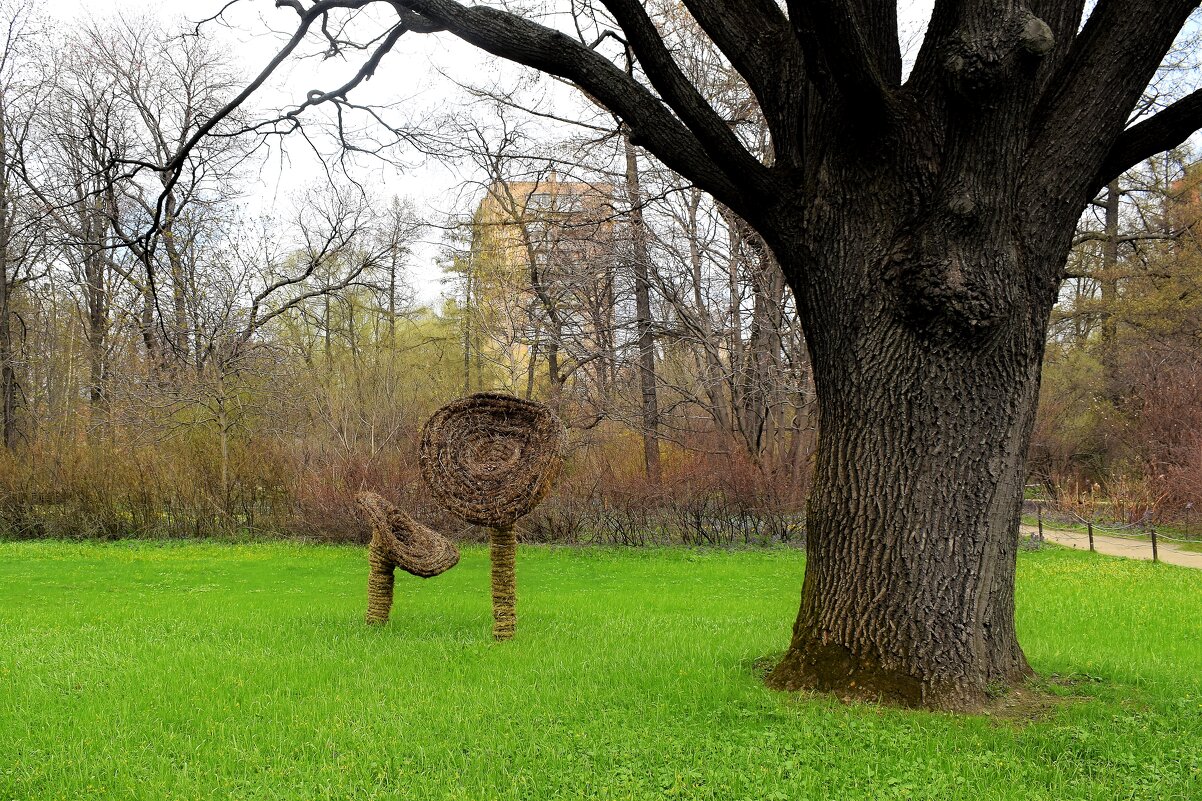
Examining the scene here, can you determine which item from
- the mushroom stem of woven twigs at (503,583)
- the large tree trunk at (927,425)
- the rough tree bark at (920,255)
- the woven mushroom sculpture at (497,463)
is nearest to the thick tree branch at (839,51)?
the rough tree bark at (920,255)

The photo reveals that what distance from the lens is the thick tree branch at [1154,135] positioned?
4840 millimetres

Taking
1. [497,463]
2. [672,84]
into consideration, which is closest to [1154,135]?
[672,84]

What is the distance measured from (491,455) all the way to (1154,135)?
532cm

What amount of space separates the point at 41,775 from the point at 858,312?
4964 mm

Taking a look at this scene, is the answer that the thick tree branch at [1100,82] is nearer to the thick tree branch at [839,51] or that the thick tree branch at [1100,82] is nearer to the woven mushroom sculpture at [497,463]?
the thick tree branch at [839,51]

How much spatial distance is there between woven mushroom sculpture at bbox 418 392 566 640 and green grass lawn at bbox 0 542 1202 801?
2.90 ft

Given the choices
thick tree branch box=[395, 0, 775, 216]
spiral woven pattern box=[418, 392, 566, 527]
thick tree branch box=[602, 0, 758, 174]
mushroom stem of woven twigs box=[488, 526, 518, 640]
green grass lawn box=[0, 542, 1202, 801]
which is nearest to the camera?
green grass lawn box=[0, 542, 1202, 801]

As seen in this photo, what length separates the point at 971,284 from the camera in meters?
4.62

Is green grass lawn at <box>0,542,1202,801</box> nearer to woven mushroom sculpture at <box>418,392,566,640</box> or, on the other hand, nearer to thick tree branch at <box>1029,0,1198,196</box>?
woven mushroom sculpture at <box>418,392,566,640</box>

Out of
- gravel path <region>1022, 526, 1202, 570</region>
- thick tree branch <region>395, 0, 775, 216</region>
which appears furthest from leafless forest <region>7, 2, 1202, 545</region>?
thick tree branch <region>395, 0, 775, 216</region>

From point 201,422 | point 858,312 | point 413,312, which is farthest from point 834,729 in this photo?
point 413,312

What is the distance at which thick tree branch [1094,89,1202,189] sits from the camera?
4.84m

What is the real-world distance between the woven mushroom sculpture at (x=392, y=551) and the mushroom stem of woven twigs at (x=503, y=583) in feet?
1.82

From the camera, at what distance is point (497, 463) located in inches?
288
